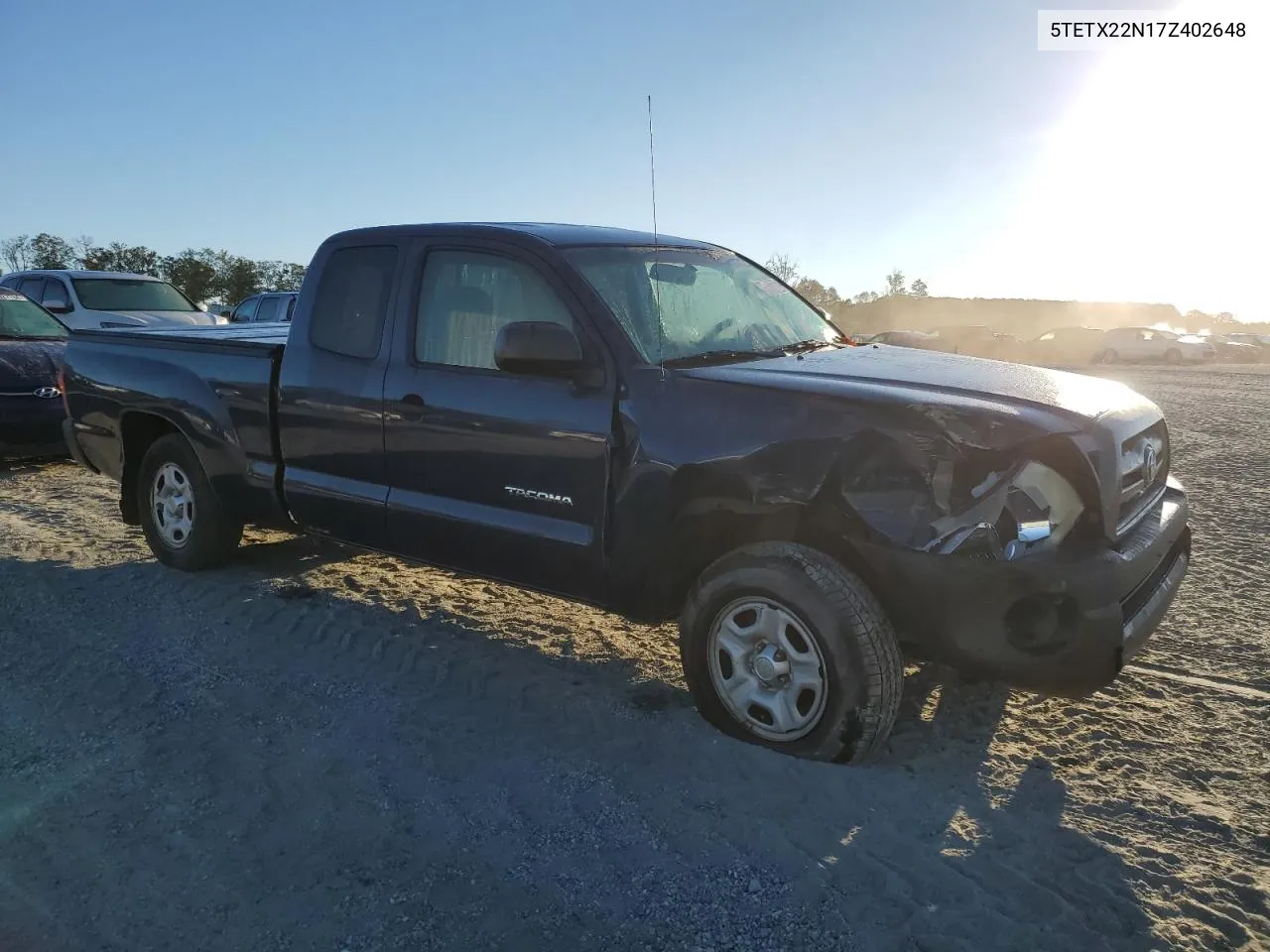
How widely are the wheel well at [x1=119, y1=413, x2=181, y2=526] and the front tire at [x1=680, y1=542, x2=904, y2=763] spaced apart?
3.82m

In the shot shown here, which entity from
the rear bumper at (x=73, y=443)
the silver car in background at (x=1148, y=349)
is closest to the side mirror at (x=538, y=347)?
the rear bumper at (x=73, y=443)

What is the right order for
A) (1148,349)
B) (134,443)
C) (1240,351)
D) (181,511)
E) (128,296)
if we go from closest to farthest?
1. (181,511)
2. (134,443)
3. (128,296)
4. (1148,349)
5. (1240,351)

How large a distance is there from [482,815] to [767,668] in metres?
1.12

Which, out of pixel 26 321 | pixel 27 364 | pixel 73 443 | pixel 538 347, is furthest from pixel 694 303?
pixel 26 321

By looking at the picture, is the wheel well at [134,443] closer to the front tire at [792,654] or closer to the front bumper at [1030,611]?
the front tire at [792,654]

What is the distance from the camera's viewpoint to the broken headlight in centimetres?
302

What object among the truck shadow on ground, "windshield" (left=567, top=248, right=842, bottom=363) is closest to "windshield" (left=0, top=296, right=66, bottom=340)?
the truck shadow on ground

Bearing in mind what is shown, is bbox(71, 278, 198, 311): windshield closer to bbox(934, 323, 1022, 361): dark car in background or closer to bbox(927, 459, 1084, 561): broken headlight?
bbox(927, 459, 1084, 561): broken headlight

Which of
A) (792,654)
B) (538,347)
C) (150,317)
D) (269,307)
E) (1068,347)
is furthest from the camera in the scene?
(1068,347)

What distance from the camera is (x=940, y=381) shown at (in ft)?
11.4

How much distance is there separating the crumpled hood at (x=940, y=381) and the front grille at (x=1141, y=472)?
0.10 m

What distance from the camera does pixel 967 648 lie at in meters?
3.13

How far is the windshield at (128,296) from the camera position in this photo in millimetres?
13781

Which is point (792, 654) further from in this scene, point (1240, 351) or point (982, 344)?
point (1240, 351)
